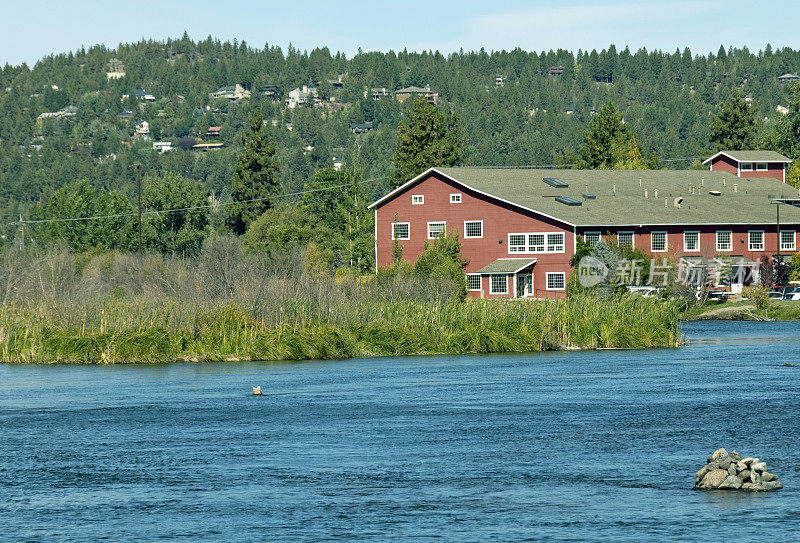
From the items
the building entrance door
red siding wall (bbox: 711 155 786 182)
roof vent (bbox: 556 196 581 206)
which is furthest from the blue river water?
red siding wall (bbox: 711 155 786 182)

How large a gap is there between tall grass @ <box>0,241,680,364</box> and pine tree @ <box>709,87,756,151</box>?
296 ft

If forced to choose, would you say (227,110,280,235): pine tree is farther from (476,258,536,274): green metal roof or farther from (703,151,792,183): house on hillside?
(703,151,792,183): house on hillside

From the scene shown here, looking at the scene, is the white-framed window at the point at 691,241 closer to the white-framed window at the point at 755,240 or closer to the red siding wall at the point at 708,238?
the red siding wall at the point at 708,238

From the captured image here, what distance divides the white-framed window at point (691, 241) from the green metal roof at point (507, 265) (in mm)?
11231

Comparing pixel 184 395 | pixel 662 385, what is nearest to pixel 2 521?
pixel 184 395

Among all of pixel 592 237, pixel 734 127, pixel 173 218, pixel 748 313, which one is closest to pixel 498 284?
pixel 592 237

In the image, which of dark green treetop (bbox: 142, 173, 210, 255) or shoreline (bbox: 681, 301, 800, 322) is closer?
shoreline (bbox: 681, 301, 800, 322)

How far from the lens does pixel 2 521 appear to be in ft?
69.2

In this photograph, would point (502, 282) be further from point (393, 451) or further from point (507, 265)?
point (393, 451)

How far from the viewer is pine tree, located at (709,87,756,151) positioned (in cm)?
14012

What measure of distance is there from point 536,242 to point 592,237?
12.3ft

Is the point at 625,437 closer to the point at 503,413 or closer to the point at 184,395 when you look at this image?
the point at 503,413

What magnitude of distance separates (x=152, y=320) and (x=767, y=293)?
4519 centimetres

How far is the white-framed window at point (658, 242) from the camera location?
8700cm
